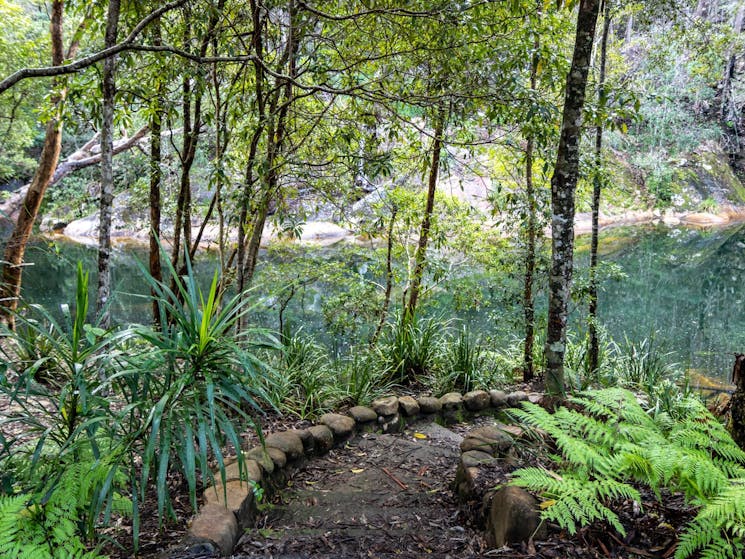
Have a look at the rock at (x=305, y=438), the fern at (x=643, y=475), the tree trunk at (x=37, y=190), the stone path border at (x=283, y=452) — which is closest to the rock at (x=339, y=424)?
the stone path border at (x=283, y=452)

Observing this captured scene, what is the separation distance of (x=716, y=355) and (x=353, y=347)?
5527 millimetres

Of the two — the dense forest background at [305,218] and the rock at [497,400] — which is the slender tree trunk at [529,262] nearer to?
the dense forest background at [305,218]

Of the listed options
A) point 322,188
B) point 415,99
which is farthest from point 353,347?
point 415,99

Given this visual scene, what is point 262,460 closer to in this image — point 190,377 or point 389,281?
point 190,377

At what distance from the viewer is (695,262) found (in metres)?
14.0

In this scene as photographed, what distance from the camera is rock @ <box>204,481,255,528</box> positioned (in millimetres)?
2191

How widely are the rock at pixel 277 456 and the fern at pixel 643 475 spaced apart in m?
1.39

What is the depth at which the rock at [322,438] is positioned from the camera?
10.5 ft

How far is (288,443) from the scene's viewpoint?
2.96m

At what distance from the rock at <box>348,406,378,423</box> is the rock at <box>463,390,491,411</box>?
3.05ft

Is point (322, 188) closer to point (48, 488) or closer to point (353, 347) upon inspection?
point (353, 347)

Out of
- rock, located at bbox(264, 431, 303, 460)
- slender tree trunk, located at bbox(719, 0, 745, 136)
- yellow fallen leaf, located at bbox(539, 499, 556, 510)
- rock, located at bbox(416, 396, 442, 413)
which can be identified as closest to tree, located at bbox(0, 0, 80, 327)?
rock, located at bbox(264, 431, 303, 460)

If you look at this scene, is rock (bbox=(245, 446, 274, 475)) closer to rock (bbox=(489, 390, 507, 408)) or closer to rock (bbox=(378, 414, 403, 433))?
rock (bbox=(378, 414, 403, 433))

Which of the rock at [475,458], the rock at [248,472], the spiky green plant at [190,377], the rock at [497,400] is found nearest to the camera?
the spiky green plant at [190,377]
